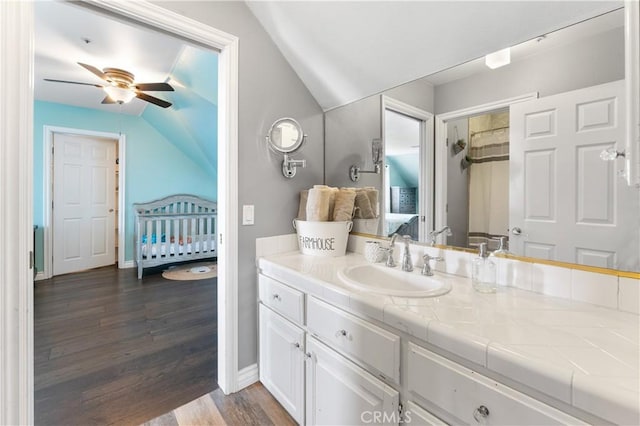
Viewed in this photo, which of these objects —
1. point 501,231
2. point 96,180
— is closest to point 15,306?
point 501,231

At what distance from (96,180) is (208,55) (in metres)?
3.37

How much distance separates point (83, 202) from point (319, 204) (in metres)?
4.39

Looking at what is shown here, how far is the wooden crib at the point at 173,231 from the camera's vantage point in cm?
397

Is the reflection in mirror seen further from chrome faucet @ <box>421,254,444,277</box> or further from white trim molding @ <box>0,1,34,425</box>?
white trim molding @ <box>0,1,34,425</box>

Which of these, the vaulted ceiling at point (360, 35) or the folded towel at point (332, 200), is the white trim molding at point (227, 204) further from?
the folded towel at point (332, 200)

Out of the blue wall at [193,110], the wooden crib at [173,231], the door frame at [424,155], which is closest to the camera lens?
the door frame at [424,155]

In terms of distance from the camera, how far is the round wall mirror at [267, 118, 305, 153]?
5.85 feet

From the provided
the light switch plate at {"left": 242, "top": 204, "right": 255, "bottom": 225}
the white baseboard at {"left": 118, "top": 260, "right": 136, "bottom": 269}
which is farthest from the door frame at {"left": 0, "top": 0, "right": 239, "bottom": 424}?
the white baseboard at {"left": 118, "top": 260, "right": 136, "bottom": 269}

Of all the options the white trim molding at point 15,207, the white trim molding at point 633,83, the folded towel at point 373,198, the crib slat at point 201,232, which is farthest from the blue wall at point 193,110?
the white trim molding at point 633,83

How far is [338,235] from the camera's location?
5.75 feet

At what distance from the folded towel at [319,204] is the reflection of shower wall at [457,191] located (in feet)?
2.24

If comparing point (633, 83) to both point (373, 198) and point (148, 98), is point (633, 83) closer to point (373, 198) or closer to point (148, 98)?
point (373, 198)

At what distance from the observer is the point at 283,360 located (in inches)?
58.9

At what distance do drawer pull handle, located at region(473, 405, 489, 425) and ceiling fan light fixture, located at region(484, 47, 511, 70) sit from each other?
1305mm
